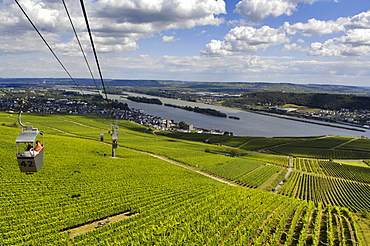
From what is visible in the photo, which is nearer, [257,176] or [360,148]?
[257,176]

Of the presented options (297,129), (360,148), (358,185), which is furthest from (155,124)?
(358,185)

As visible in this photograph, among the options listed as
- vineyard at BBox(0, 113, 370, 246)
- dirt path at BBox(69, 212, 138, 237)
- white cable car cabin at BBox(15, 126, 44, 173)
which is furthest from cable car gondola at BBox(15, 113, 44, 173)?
dirt path at BBox(69, 212, 138, 237)

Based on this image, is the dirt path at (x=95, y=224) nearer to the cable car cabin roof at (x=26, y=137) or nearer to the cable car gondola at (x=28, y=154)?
the cable car gondola at (x=28, y=154)

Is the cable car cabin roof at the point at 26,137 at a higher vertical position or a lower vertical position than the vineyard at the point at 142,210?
higher

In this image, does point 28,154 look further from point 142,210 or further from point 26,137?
point 142,210

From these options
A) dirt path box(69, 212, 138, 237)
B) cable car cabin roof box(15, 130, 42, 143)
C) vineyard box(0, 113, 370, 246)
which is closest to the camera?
cable car cabin roof box(15, 130, 42, 143)

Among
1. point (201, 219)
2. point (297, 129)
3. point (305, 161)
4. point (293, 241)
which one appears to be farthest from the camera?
point (297, 129)

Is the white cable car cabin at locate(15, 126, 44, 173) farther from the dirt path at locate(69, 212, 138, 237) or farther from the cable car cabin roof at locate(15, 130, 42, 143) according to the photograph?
the dirt path at locate(69, 212, 138, 237)

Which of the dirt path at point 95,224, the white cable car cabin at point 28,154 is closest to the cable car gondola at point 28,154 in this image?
the white cable car cabin at point 28,154

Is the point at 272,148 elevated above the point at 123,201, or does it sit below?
below

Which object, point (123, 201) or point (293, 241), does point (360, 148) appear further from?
point (123, 201)

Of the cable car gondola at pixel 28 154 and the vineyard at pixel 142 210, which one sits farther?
the vineyard at pixel 142 210
